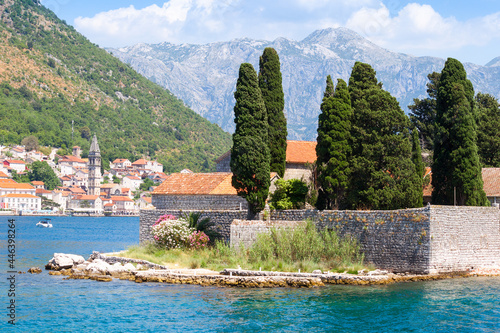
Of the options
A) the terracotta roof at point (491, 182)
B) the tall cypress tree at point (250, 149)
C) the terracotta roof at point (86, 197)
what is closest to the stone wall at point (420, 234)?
the tall cypress tree at point (250, 149)

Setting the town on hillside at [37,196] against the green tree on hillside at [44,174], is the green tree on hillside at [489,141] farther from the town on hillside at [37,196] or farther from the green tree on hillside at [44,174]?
the green tree on hillside at [44,174]

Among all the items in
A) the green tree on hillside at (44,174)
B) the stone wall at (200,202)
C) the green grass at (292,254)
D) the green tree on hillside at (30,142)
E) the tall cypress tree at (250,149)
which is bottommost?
the green grass at (292,254)

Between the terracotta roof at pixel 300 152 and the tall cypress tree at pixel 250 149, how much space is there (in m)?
11.1

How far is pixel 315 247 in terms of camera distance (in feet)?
94.5

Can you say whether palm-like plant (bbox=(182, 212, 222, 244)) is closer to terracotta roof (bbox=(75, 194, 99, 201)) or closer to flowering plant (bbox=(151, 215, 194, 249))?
flowering plant (bbox=(151, 215, 194, 249))

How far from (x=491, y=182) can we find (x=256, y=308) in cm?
2390

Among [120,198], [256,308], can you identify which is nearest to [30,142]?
[120,198]

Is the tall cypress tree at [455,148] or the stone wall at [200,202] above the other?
the tall cypress tree at [455,148]

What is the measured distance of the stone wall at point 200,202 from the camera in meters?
36.8

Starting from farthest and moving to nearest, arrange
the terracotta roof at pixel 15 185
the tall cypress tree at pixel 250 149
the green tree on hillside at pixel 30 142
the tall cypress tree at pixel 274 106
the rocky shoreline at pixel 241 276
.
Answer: the green tree on hillside at pixel 30 142, the terracotta roof at pixel 15 185, the tall cypress tree at pixel 274 106, the tall cypress tree at pixel 250 149, the rocky shoreline at pixel 241 276

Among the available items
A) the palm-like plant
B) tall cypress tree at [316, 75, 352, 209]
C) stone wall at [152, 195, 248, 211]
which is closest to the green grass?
the palm-like plant

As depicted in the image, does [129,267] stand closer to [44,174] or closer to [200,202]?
[200,202]

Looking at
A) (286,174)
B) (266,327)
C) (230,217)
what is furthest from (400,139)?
(266,327)

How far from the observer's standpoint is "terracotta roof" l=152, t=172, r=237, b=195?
37719 millimetres
